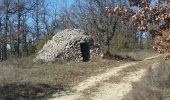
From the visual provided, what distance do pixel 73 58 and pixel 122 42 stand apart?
13428 mm

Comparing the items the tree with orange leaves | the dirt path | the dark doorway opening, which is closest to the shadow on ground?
the dirt path

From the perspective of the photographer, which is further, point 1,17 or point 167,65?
point 1,17

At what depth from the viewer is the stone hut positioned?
1183 inches

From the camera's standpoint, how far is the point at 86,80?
2077cm

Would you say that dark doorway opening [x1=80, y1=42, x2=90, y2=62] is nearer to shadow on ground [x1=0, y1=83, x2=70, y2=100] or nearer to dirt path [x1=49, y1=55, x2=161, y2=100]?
dirt path [x1=49, y1=55, x2=161, y2=100]

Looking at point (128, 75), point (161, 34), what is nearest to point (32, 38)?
point (128, 75)

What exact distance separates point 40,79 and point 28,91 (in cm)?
240

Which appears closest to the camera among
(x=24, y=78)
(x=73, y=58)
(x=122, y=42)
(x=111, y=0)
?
(x=24, y=78)

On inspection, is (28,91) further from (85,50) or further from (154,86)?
(85,50)

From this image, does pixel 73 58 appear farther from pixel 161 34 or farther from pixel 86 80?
pixel 161 34

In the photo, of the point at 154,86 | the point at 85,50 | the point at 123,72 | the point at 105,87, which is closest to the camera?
the point at 154,86

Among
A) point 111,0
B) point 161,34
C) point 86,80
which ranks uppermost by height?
point 111,0

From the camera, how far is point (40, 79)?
20.2 metres

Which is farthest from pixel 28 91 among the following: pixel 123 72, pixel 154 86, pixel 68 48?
pixel 68 48
